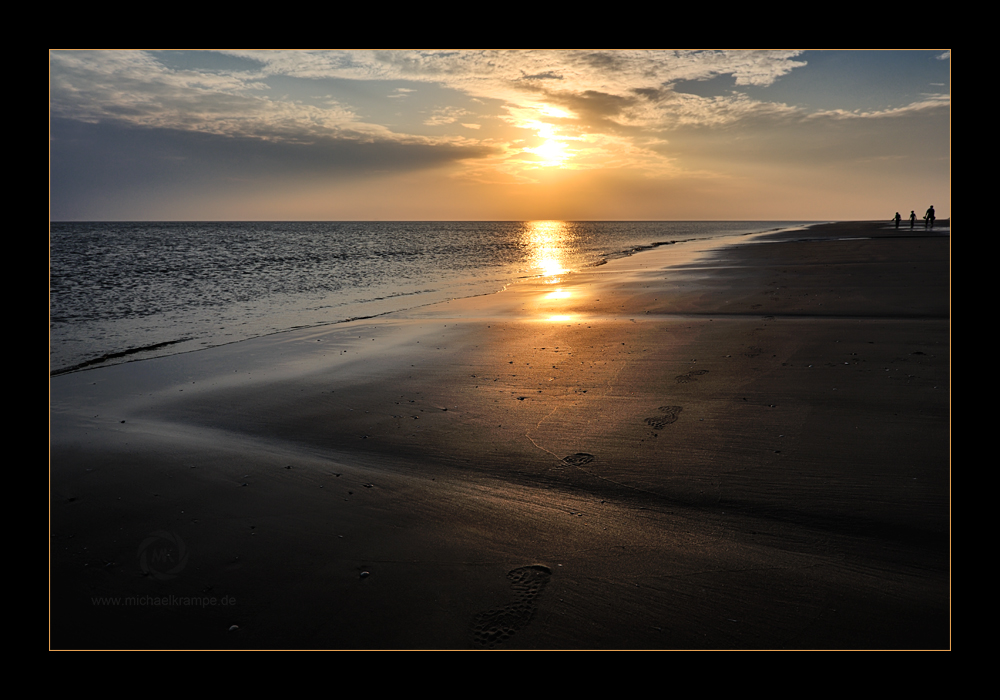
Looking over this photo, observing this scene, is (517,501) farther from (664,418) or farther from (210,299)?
(210,299)

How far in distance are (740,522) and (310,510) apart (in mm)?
3017

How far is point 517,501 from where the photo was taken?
3900mm

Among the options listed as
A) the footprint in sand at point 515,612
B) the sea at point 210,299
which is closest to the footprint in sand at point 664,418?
the footprint in sand at point 515,612

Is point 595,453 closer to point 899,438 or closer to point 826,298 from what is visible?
point 899,438

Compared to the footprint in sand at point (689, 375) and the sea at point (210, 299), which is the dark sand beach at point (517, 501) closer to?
the footprint in sand at point (689, 375)

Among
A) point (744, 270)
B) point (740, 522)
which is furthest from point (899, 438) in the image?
point (744, 270)

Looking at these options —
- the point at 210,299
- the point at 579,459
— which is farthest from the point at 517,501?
the point at 210,299

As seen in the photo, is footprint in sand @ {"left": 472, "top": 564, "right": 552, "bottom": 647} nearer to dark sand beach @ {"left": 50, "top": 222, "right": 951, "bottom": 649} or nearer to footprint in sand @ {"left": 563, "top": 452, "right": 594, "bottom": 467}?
dark sand beach @ {"left": 50, "top": 222, "right": 951, "bottom": 649}

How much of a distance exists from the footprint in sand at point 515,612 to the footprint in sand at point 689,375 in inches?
157

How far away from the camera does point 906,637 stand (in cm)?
260

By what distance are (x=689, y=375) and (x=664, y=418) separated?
159 cm

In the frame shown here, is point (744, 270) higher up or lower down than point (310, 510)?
higher up

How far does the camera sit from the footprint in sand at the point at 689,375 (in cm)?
647
